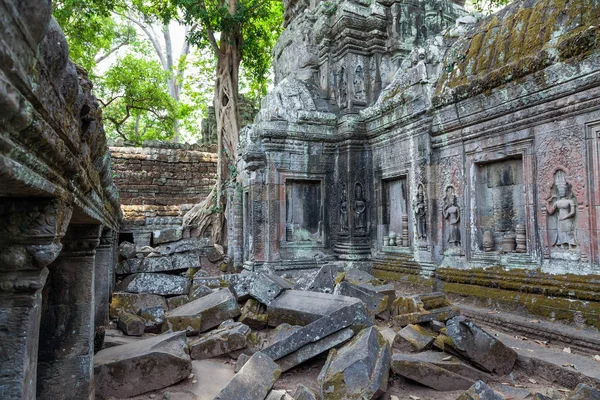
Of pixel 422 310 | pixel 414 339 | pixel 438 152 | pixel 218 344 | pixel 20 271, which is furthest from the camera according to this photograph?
pixel 438 152

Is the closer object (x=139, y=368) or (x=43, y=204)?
(x=43, y=204)

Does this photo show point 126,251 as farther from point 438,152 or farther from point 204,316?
point 438,152

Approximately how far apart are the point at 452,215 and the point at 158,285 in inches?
201

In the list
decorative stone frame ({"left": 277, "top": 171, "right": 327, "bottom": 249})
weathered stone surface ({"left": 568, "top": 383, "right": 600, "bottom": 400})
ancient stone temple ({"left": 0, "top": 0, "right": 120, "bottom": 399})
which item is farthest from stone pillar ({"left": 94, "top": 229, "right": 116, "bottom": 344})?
weathered stone surface ({"left": 568, "top": 383, "right": 600, "bottom": 400})

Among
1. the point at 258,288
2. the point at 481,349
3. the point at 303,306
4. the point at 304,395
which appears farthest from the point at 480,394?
the point at 258,288

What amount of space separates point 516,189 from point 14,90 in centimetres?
592

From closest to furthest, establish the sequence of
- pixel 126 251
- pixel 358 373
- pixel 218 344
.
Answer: pixel 358 373 < pixel 218 344 < pixel 126 251

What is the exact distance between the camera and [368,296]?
547 cm

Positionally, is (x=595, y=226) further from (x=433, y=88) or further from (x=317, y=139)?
(x=317, y=139)

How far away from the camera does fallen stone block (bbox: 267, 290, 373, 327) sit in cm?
453

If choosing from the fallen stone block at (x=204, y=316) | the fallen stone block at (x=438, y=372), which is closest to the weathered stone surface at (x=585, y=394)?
the fallen stone block at (x=438, y=372)

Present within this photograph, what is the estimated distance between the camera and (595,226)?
175 inches

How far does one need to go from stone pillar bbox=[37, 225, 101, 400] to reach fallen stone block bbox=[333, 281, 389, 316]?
3358mm

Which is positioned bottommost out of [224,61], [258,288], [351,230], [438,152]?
[258,288]
